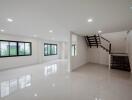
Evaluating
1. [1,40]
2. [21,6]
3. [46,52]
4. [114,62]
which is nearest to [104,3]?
[21,6]

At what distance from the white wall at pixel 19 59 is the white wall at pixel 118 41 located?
24.7 feet

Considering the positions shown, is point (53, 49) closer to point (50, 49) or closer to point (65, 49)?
point (50, 49)

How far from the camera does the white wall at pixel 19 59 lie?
6101 millimetres

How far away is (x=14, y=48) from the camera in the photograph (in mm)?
6820

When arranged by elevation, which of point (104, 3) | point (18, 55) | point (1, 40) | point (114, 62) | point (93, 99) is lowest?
point (93, 99)

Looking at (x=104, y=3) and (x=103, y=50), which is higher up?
(x=104, y=3)

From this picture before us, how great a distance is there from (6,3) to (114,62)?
757cm

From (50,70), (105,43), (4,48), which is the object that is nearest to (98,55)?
(105,43)

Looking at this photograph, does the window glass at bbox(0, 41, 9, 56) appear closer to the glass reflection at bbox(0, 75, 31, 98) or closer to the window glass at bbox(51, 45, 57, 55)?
the glass reflection at bbox(0, 75, 31, 98)

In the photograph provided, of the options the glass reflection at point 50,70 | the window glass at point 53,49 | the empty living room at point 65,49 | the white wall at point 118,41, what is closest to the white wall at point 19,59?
the empty living room at point 65,49

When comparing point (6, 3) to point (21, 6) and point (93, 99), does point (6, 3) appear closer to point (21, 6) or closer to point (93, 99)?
point (21, 6)

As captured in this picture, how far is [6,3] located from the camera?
86.7 inches

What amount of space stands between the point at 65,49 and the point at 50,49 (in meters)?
2.70

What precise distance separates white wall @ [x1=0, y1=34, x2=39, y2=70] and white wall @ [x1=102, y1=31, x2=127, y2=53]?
7.54 metres
